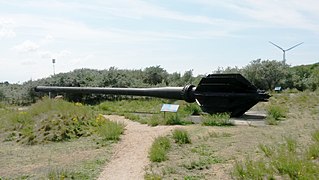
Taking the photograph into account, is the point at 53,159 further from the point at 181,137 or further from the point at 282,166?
the point at 282,166

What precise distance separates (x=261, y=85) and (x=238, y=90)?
47.3ft

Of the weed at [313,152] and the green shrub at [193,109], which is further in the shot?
the green shrub at [193,109]

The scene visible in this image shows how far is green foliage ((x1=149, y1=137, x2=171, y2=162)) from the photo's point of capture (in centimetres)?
840

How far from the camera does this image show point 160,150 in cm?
867

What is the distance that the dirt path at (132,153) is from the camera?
8055 millimetres

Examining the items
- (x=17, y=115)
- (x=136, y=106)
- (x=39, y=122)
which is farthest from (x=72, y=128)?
(x=136, y=106)

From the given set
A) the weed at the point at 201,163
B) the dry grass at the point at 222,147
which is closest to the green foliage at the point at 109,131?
the dry grass at the point at 222,147

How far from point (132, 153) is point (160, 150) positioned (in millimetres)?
1154

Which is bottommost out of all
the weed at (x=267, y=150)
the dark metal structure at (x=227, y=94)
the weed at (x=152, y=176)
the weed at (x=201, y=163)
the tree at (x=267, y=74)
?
the weed at (x=152, y=176)

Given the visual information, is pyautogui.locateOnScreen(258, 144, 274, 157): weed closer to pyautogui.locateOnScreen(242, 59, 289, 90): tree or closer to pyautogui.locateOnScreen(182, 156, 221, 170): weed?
pyautogui.locateOnScreen(182, 156, 221, 170): weed

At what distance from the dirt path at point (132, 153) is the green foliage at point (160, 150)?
186 millimetres

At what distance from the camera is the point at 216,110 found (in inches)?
558

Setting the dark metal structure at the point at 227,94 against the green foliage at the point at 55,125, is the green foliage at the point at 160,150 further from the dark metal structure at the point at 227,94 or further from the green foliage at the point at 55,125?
the dark metal structure at the point at 227,94

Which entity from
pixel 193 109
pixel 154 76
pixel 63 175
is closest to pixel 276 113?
pixel 193 109
